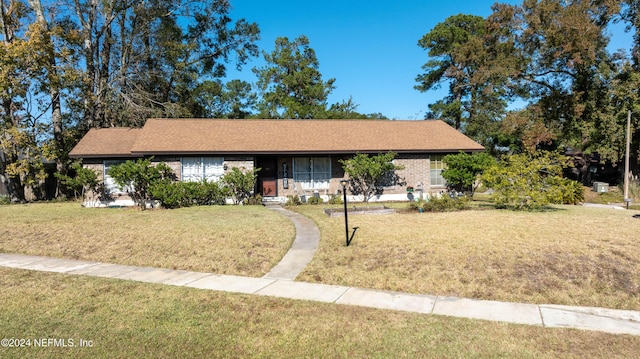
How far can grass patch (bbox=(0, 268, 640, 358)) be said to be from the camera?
4.64 m

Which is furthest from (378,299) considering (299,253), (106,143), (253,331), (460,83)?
(460,83)

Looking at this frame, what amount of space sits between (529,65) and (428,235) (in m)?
27.7

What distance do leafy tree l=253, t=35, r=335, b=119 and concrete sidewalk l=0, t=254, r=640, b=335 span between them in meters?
31.7

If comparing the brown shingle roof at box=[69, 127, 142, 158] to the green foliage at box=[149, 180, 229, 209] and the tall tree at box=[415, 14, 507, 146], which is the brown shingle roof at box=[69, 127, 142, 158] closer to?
the green foliage at box=[149, 180, 229, 209]

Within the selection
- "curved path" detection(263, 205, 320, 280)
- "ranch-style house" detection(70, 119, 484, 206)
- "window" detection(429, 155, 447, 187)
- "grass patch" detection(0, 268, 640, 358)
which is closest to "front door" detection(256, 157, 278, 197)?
"ranch-style house" detection(70, 119, 484, 206)

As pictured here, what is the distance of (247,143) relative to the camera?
20000 mm

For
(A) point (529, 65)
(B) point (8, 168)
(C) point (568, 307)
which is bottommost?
(C) point (568, 307)

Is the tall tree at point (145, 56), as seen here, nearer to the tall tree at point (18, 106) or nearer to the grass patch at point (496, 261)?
the tall tree at point (18, 106)

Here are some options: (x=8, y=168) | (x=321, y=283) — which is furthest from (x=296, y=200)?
(x=8, y=168)

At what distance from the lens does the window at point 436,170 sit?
2123 centimetres

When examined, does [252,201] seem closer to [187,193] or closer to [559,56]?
[187,193]

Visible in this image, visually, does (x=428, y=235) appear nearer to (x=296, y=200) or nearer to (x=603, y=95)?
(x=296, y=200)

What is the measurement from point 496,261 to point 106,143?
19806mm

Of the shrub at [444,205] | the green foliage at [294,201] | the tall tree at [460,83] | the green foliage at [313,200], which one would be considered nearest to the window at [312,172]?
the green foliage at [313,200]
